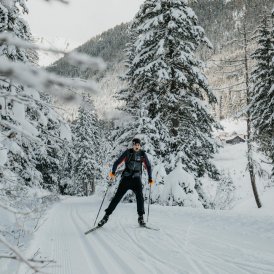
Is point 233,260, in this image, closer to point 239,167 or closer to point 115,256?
point 115,256

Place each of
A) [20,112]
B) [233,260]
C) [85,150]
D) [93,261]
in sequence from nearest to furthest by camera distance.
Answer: [20,112], [233,260], [93,261], [85,150]

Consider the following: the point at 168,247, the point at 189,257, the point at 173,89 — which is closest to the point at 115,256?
the point at 168,247

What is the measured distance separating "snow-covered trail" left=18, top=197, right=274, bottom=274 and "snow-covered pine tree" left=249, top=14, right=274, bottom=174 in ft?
57.4

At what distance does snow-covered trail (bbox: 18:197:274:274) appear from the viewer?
484 cm

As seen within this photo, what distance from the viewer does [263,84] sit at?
85.1ft

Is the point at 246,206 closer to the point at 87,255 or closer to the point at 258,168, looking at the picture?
the point at 258,168

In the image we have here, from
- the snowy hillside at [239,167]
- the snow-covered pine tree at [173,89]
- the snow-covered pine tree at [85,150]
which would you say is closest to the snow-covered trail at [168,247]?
the snow-covered pine tree at [173,89]

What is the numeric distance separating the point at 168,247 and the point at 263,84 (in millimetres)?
22248

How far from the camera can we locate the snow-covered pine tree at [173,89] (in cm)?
1669

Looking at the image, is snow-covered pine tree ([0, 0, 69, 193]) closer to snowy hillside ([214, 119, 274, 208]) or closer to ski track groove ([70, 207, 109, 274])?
ski track groove ([70, 207, 109, 274])

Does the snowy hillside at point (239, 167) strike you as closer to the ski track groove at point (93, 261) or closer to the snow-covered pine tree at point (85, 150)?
the ski track groove at point (93, 261)

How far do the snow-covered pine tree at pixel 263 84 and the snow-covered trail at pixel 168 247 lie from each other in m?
17.5

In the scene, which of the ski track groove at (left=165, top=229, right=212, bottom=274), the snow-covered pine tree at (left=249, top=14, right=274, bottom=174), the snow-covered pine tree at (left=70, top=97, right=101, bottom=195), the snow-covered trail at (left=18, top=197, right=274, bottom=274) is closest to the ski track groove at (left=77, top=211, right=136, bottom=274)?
the snow-covered trail at (left=18, top=197, right=274, bottom=274)

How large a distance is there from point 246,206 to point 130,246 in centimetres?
3133
